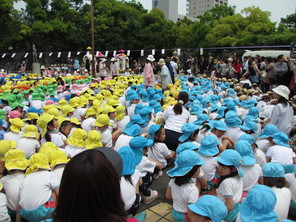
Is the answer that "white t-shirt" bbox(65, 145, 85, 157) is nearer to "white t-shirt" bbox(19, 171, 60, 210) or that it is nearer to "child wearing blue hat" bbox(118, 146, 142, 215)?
"white t-shirt" bbox(19, 171, 60, 210)

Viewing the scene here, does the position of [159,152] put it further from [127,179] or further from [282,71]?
[282,71]

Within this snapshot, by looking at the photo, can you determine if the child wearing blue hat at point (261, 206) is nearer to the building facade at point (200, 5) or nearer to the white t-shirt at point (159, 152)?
the white t-shirt at point (159, 152)

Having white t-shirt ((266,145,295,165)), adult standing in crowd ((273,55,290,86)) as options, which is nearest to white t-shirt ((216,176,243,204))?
white t-shirt ((266,145,295,165))

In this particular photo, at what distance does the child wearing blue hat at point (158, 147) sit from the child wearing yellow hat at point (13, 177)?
6.71ft

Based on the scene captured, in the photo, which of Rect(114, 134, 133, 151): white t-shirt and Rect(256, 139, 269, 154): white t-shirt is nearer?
Rect(114, 134, 133, 151): white t-shirt

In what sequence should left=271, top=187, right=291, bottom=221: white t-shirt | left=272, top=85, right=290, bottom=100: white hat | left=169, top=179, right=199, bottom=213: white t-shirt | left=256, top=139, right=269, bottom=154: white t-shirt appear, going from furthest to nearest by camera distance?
1. left=272, top=85, right=290, bottom=100: white hat
2. left=256, top=139, right=269, bottom=154: white t-shirt
3. left=169, top=179, right=199, bottom=213: white t-shirt
4. left=271, top=187, right=291, bottom=221: white t-shirt

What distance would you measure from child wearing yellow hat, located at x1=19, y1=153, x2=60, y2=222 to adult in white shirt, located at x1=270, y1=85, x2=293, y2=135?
4.27 m

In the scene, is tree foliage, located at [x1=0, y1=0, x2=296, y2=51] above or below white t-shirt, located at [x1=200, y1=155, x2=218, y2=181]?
above

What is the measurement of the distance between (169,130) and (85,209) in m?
4.11

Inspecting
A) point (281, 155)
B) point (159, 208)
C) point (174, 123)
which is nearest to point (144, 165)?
point (159, 208)

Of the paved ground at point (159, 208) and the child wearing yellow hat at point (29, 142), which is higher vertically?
the child wearing yellow hat at point (29, 142)

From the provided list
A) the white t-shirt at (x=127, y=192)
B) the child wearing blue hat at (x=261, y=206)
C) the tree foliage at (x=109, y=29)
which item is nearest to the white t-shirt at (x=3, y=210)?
the white t-shirt at (x=127, y=192)

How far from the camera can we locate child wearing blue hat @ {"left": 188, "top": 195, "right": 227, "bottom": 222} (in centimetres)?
202

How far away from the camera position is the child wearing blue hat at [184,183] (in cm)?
276
